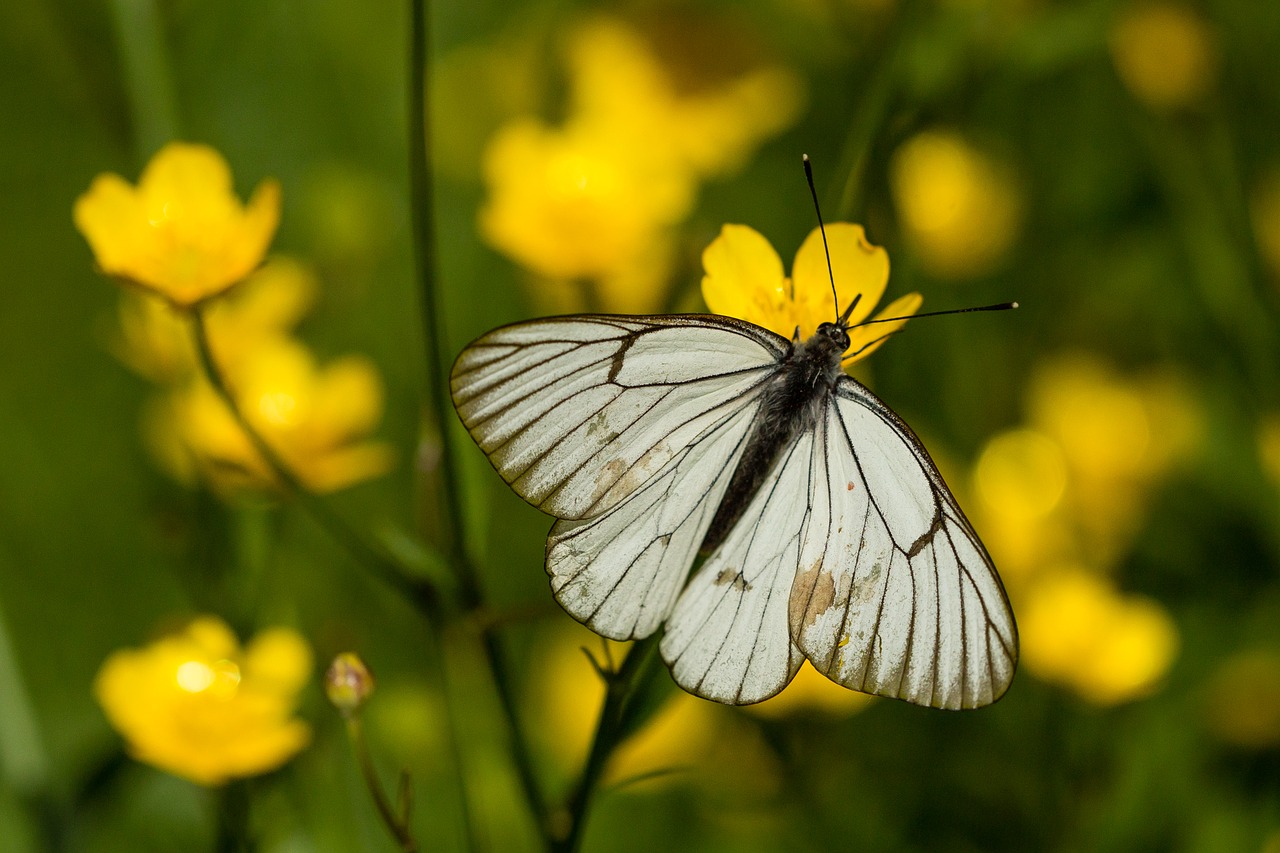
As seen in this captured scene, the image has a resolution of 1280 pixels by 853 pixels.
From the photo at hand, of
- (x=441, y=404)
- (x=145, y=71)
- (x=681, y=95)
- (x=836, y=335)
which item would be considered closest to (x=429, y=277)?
(x=441, y=404)

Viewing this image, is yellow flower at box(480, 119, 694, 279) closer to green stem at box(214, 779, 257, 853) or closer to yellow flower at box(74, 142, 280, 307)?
yellow flower at box(74, 142, 280, 307)

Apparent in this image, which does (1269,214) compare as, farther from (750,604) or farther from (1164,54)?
(750,604)

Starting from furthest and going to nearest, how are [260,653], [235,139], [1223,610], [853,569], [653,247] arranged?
1. [235,139]
2. [1223,610]
3. [653,247]
4. [260,653]
5. [853,569]

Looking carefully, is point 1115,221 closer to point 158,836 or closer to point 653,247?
point 653,247

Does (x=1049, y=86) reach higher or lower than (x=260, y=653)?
higher

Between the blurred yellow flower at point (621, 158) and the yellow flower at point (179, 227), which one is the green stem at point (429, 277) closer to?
the yellow flower at point (179, 227)

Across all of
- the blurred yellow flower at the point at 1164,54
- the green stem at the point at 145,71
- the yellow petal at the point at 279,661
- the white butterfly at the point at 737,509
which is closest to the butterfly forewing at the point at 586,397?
the white butterfly at the point at 737,509

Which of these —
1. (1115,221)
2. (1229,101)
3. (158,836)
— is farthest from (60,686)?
(1229,101)
